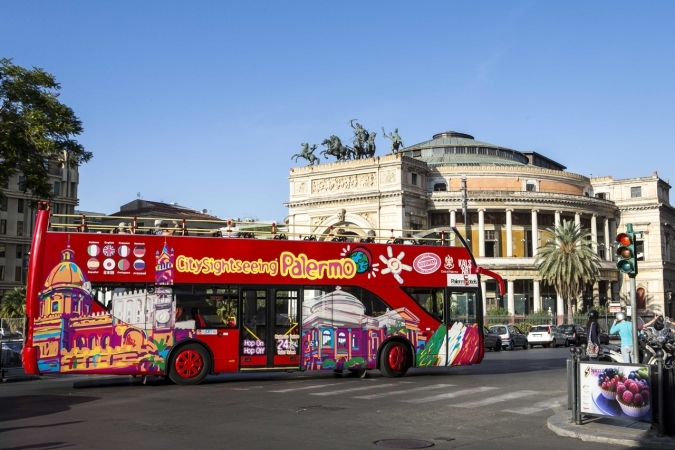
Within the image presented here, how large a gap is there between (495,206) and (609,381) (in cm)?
6813

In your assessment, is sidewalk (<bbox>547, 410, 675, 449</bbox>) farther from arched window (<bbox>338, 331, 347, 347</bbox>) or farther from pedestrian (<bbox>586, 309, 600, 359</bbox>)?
arched window (<bbox>338, 331, 347, 347</bbox>)

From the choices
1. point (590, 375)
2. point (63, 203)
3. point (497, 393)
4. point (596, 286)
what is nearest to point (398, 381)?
point (497, 393)

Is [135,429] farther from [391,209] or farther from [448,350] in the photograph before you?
[391,209]

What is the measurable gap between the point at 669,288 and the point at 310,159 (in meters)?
47.8

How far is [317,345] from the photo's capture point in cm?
1955

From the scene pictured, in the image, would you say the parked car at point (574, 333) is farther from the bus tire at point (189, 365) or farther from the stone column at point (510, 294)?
the bus tire at point (189, 365)

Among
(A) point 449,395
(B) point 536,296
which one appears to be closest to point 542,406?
(A) point 449,395

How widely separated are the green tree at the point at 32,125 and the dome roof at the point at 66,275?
444 cm

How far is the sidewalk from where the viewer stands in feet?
33.5

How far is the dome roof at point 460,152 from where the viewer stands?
85.1m

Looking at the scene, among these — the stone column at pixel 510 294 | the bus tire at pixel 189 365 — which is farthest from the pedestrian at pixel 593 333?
the stone column at pixel 510 294

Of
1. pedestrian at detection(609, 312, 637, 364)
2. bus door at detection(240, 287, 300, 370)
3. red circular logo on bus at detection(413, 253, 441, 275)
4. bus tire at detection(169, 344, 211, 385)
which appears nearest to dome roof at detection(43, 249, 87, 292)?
bus tire at detection(169, 344, 211, 385)

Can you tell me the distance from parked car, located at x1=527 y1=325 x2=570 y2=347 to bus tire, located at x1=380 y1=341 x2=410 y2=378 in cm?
2834

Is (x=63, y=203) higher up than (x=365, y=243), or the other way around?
(x=63, y=203)
